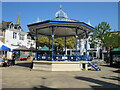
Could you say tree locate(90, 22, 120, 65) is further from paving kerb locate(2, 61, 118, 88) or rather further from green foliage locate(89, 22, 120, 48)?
paving kerb locate(2, 61, 118, 88)

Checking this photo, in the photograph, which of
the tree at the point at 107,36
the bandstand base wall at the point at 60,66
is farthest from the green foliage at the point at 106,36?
the bandstand base wall at the point at 60,66

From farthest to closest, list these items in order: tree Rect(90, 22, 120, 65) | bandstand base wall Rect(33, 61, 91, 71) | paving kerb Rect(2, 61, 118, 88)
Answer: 1. tree Rect(90, 22, 120, 65)
2. bandstand base wall Rect(33, 61, 91, 71)
3. paving kerb Rect(2, 61, 118, 88)

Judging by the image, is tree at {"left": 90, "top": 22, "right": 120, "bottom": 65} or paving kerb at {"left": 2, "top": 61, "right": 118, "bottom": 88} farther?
tree at {"left": 90, "top": 22, "right": 120, "bottom": 65}

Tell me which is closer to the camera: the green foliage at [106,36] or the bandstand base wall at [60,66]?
the bandstand base wall at [60,66]

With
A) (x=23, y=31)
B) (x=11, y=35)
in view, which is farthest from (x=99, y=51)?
(x=11, y=35)

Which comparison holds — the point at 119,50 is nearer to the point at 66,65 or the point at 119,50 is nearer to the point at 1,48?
the point at 66,65

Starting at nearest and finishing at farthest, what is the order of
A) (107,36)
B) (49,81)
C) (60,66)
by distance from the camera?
(49,81) < (60,66) < (107,36)

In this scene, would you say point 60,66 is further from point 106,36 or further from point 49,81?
point 106,36

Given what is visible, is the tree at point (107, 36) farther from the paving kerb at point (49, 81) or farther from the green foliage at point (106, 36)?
the paving kerb at point (49, 81)

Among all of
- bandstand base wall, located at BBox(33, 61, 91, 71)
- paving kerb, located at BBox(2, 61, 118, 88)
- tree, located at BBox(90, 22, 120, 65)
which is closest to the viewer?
paving kerb, located at BBox(2, 61, 118, 88)

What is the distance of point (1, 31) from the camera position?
3472 centimetres

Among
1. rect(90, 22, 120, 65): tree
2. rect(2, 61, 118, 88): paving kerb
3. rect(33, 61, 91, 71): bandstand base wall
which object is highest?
rect(90, 22, 120, 65): tree

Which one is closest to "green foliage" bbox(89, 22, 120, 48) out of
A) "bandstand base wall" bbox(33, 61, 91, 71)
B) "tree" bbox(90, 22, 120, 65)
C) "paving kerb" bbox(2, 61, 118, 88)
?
"tree" bbox(90, 22, 120, 65)

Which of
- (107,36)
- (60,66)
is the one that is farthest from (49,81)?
(107,36)
